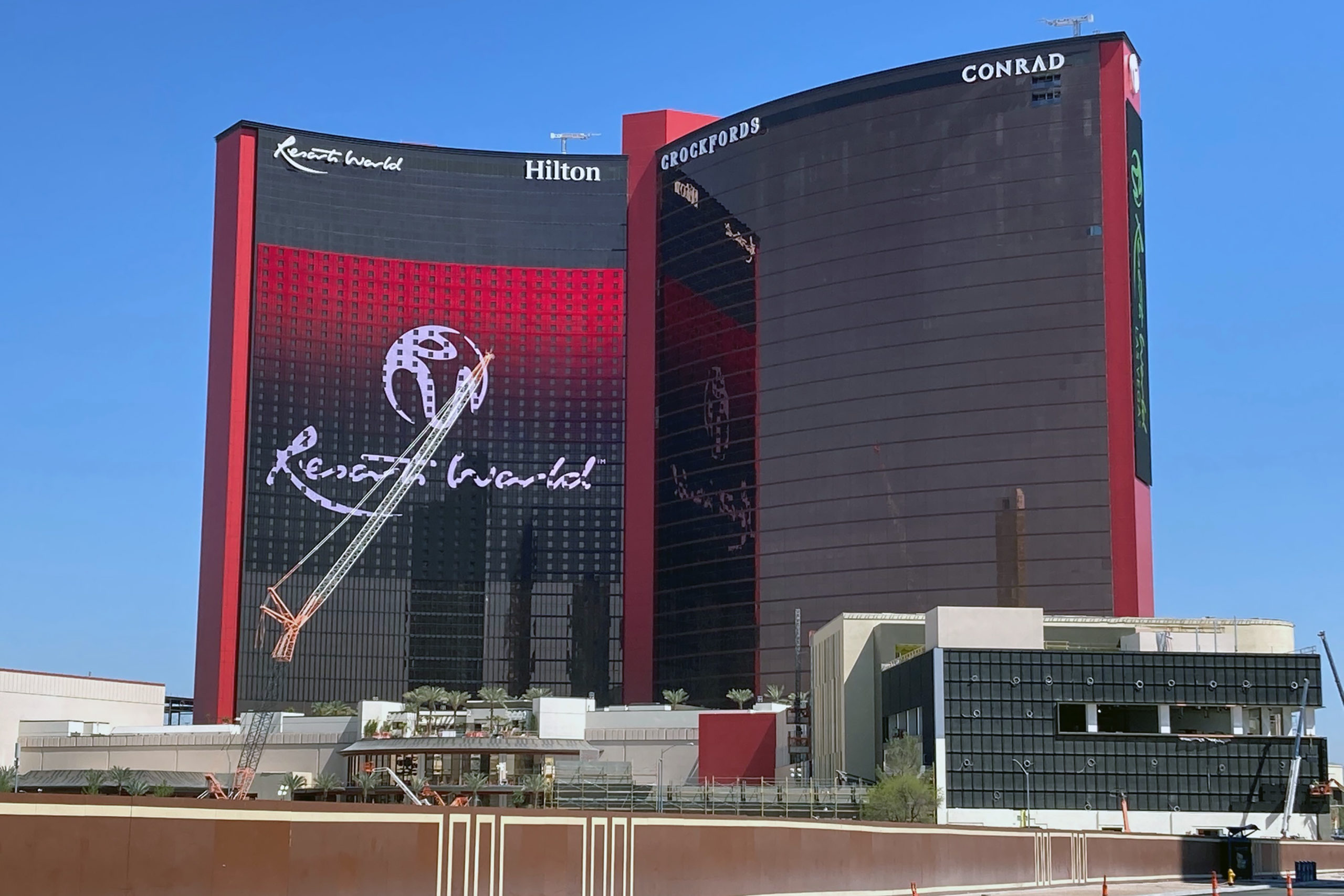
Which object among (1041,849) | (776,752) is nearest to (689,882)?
(1041,849)

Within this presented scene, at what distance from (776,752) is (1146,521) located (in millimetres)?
51758

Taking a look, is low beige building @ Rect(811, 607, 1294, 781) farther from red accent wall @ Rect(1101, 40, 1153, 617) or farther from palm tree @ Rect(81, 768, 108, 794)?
palm tree @ Rect(81, 768, 108, 794)

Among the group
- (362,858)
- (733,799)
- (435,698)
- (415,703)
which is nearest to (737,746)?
(415,703)

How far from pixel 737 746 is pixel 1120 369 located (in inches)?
2378

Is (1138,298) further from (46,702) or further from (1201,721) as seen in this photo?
(46,702)

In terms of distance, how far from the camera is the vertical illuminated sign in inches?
7200

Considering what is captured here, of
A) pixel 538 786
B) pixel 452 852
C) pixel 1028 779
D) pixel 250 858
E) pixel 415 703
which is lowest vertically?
pixel 538 786

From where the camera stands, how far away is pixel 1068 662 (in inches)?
4459

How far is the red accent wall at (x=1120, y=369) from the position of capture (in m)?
178

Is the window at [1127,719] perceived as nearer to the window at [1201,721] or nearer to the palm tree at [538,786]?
the window at [1201,721]

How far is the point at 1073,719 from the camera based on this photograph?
114 m

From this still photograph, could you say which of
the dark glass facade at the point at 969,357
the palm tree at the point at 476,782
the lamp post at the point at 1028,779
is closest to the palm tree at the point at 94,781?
the palm tree at the point at 476,782

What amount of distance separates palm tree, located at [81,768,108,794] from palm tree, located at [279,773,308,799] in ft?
56.0

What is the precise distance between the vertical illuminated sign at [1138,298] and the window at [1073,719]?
71202 mm
